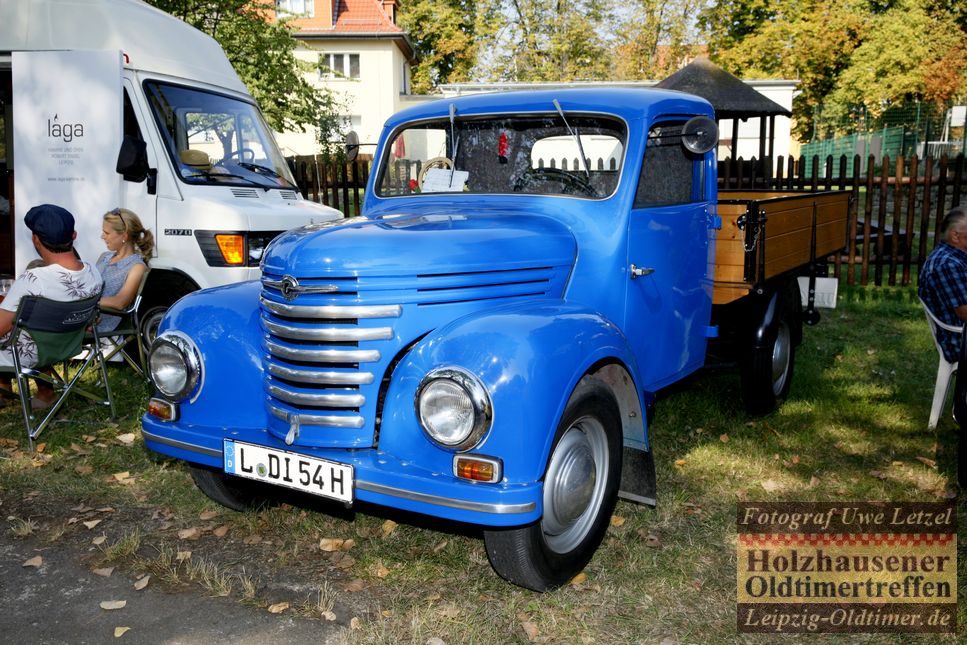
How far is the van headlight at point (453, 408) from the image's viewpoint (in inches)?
118

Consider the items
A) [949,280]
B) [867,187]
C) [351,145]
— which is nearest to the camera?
[949,280]

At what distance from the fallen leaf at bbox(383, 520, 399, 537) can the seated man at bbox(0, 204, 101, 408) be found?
8.18 ft

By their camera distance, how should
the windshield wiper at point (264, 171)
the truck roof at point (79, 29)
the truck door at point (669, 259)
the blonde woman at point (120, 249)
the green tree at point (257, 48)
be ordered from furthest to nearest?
the green tree at point (257, 48) < the windshield wiper at point (264, 171) < the truck roof at point (79, 29) < the blonde woman at point (120, 249) < the truck door at point (669, 259)

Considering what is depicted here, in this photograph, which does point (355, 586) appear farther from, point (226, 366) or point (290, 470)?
point (226, 366)

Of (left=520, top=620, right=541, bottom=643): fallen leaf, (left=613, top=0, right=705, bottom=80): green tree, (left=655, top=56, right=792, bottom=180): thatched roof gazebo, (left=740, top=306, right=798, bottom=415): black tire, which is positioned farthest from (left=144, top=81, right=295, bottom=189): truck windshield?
(left=613, top=0, right=705, bottom=80): green tree

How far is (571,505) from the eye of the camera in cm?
342

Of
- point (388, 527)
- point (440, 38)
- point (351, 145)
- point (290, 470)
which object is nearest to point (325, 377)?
point (290, 470)

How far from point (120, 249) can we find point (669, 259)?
4.15m

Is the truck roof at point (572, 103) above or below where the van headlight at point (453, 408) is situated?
above

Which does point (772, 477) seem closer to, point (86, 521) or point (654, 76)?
point (86, 521)

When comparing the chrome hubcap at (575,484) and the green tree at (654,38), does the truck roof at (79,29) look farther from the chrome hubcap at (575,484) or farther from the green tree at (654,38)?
the green tree at (654,38)

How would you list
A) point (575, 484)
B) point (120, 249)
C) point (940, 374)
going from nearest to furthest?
1. point (575, 484)
2. point (940, 374)
3. point (120, 249)

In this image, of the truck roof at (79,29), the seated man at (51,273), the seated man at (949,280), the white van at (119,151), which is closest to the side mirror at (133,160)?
the white van at (119,151)

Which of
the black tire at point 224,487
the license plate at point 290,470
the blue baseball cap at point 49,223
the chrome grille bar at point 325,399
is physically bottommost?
the black tire at point 224,487
